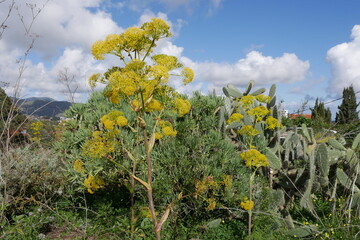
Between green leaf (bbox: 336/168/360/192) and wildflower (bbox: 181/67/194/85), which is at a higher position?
wildflower (bbox: 181/67/194/85)

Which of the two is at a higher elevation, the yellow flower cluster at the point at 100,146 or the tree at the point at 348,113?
the tree at the point at 348,113

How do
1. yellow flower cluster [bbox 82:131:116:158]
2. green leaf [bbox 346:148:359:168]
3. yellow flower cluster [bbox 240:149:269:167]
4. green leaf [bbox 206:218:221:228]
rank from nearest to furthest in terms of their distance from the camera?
yellow flower cluster [bbox 82:131:116:158] < yellow flower cluster [bbox 240:149:269:167] < green leaf [bbox 206:218:221:228] < green leaf [bbox 346:148:359:168]

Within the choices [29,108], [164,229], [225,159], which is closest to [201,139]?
[225,159]

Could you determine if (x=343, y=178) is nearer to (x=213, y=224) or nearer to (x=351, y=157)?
(x=351, y=157)

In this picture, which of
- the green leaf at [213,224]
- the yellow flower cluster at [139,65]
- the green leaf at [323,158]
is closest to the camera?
the yellow flower cluster at [139,65]

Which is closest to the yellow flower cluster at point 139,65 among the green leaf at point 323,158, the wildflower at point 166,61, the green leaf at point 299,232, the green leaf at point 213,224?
the wildflower at point 166,61

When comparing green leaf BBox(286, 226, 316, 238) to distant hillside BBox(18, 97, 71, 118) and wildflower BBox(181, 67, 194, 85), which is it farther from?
distant hillside BBox(18, 97, 71, 118)

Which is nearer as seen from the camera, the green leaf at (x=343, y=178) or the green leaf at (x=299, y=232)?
the green leaf at (x=299, y=232)

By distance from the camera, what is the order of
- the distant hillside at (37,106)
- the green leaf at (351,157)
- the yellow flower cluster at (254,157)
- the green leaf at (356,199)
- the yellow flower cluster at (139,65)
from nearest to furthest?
the yellow flower cluster at (139,65), the yellow flower cluster at (254,157), the distant hillside at (37,106), the green leaf at (356,199), the green leaf at (351,157)

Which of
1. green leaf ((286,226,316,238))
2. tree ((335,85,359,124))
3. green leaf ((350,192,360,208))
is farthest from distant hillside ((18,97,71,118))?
green leaf ((350,192,360,208))

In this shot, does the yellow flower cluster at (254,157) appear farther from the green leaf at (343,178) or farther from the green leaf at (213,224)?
the green leaf at (343,178)

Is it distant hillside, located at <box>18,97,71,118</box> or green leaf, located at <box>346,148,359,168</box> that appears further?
green leaf, located at <box>346,148,359,168</box>

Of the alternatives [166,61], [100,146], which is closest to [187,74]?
[166,61]

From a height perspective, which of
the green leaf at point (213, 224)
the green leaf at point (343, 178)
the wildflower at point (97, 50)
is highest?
the wildflower at point (97, 50)
